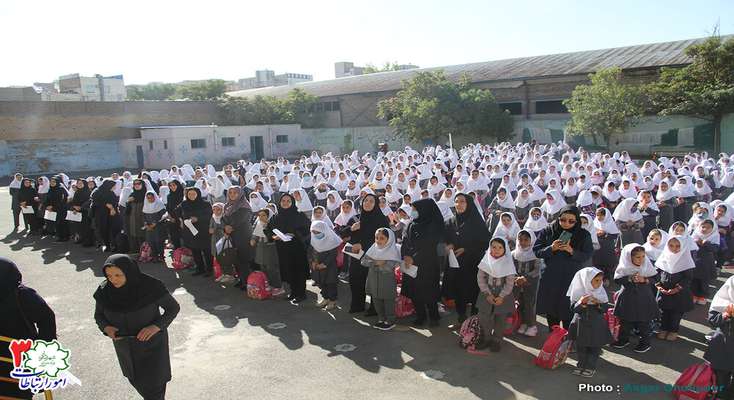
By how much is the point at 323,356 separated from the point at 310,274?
7.19 ft

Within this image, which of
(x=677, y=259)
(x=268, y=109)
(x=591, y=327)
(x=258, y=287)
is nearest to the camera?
(x=591, y=327)

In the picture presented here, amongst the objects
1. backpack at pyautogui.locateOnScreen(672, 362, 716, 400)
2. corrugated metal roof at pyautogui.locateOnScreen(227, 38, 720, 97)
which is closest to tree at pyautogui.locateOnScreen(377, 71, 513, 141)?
corrugated metal roof at pyautogui.locateOnScreen(227, 38, 720, 97)

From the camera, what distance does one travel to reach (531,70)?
27609 millimetres

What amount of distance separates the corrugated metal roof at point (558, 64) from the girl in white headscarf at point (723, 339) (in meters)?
22.6

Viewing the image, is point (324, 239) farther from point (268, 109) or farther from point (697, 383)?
point (268, 109)

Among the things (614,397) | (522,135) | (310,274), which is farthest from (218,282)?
(522,135)

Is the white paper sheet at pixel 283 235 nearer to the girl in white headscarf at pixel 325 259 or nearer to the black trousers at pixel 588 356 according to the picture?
the girl in white headscarf at pixel 325 259

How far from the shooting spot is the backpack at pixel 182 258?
8359 mm

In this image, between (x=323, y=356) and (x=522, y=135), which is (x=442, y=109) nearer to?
(x=522, y=135)

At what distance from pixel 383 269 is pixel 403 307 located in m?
0.60

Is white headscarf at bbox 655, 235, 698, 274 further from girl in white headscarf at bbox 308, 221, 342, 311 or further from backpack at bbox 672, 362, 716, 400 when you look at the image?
girl in white headscarf at bbox 308, 221, 342, 311

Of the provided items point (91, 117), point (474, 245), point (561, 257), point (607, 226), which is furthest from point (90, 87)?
point (561, 257)

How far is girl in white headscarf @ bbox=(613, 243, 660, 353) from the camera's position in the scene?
15.6ft

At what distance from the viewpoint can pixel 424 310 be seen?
5785 mm
